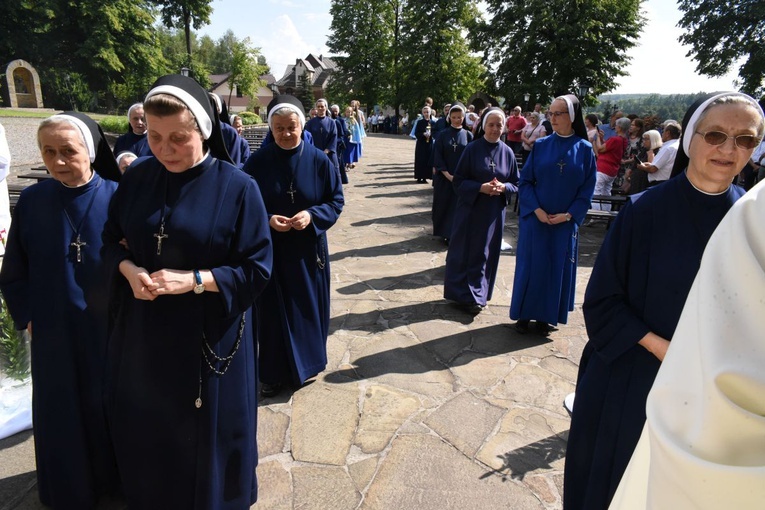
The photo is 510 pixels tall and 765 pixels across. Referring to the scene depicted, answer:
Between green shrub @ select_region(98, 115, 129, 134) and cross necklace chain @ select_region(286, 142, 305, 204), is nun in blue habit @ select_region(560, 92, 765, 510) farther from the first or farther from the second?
green shrub @ select_region(98, 115, 129, 134)

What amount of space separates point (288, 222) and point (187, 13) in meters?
49.6

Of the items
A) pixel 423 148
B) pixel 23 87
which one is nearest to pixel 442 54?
pixel 23 87

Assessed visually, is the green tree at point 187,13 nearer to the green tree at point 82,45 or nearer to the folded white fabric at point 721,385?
the green tree at point 82,45

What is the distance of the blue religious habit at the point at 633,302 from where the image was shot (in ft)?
6.89

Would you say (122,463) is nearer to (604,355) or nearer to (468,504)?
(468,504)

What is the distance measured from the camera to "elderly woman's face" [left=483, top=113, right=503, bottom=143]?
5418 millimetres

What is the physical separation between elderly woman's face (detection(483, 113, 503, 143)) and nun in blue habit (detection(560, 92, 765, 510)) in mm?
3205

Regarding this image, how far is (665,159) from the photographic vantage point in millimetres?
8117

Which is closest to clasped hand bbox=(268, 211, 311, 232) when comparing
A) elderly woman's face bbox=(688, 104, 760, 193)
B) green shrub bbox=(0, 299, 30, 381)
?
green shrub bbox=(0, 299, 30, 381)

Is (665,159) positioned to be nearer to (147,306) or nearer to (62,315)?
(147,306)

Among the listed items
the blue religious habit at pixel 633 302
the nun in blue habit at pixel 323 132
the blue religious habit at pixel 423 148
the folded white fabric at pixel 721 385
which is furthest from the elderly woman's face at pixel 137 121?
the blue religious habit at pixel 423 148

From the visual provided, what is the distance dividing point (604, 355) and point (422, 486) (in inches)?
56.7

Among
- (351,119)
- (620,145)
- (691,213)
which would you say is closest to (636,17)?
(351,119)

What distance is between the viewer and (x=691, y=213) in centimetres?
214
